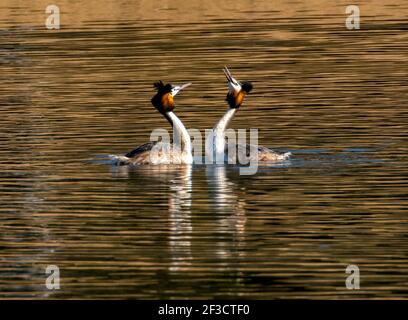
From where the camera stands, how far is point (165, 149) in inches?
983

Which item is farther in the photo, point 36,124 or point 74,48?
point 74,48

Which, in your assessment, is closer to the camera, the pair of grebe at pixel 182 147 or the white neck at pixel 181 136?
the pair of grebe at pixel 182 147

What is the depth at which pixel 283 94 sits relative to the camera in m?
31.8

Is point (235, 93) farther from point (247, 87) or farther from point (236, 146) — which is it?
point (236, 146)

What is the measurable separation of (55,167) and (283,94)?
343 inches

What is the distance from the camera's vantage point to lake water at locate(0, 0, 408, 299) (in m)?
17.5

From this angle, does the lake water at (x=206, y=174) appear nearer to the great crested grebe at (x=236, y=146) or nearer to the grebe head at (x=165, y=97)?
the great crested grebe at (x=236, y=146)

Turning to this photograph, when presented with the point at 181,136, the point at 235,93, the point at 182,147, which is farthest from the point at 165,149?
the point at 235,93

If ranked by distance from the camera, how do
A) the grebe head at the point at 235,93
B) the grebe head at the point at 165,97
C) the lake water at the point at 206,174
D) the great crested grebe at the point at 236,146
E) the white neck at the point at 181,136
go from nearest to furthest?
the lake water at the point at 206,174 → the great crested grebe at the point at 236,146 → the white neck at the point at 181,136 → the grebe head at the point at 165,97 → the grebe head at the point at 235,93

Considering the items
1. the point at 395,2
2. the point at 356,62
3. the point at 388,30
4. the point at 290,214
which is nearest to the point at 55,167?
the point at 290,214

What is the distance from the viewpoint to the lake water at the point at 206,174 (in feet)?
57.5

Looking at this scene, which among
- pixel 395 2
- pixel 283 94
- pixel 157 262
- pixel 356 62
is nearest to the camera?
pixel 157 262

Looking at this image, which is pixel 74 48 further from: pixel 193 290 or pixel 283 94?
pixel 193 290

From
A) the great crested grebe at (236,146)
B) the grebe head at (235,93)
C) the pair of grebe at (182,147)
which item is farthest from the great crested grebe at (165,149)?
the grebe head at (235,93)
